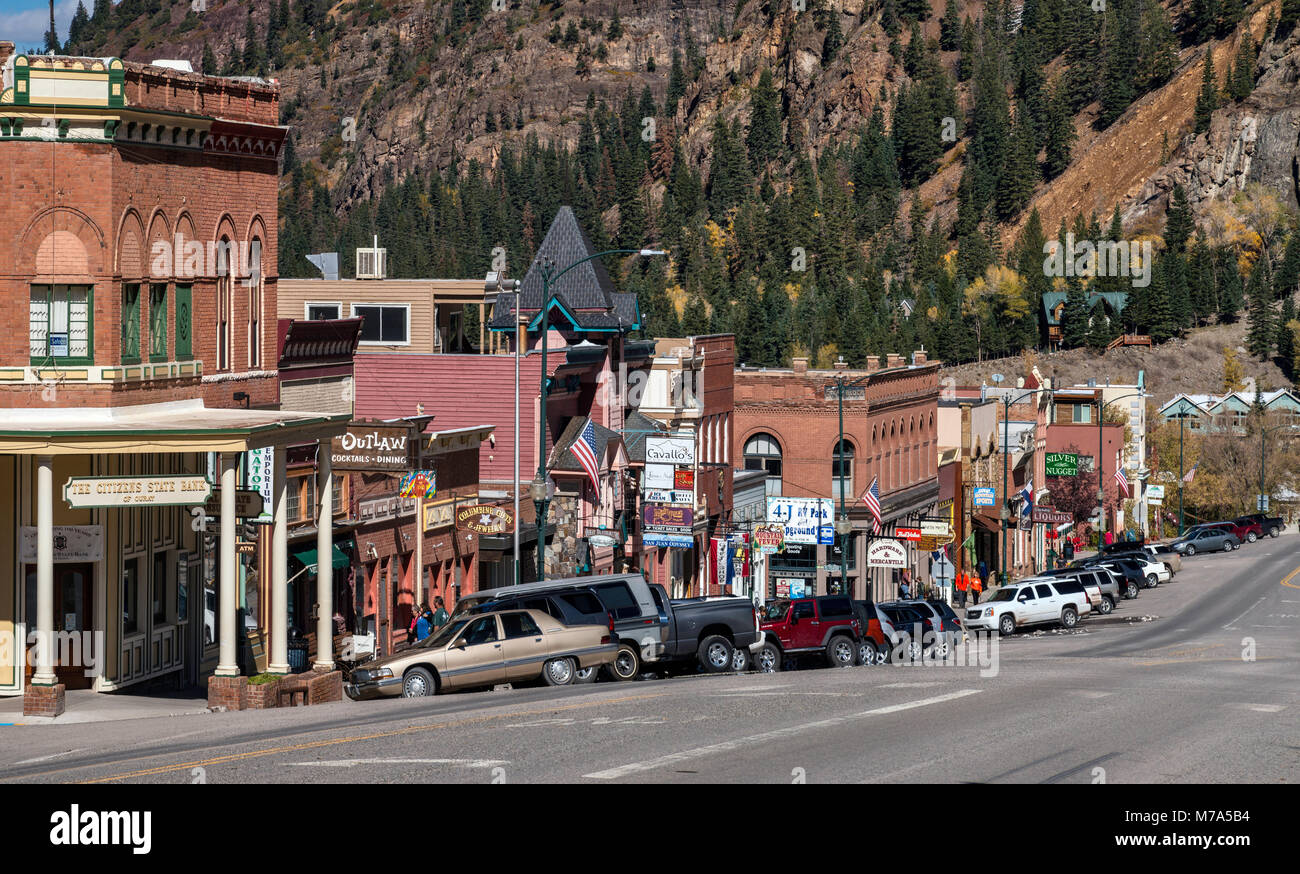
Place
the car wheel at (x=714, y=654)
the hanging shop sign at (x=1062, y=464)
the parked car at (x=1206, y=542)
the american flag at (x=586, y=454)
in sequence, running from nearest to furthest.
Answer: the car wheel at (x=714, y=654), the american flag at (x=586, y=454), the hanging shop sign at (x=1062, y=464), the parked car at (x=1206, y=542)

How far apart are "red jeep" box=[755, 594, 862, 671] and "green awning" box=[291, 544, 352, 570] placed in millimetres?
9294

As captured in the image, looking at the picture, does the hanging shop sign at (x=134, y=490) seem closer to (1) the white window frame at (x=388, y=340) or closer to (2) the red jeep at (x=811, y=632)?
(2) the red jeep at (x=811, y=632)

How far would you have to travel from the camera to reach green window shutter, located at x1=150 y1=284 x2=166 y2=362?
29.9m

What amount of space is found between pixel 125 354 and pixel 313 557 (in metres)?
9.78

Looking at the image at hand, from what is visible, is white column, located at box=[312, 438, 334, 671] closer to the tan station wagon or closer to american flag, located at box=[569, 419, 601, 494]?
the tan station wagon

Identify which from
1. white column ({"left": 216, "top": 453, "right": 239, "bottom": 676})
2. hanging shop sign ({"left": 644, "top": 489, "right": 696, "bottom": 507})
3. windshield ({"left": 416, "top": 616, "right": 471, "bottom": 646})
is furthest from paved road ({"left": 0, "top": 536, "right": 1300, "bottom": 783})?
hanging shop sign ({"left": 644, "top": 489, "right": 696, "bottom": 507})

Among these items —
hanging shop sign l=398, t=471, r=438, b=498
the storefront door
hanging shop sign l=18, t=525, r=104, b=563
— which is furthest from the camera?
hanging shop sign l=398, t=471, r=438, b=498

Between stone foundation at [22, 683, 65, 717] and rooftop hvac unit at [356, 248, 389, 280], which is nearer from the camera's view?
stone foundation at [22, 683, 65, 717]

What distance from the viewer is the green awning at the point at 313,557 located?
122 feet

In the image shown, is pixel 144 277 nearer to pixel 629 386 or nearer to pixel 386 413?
pixel 386 413

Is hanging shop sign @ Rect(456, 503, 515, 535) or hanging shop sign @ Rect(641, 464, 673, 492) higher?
hanging shop sign @ Rect(641, 464, 673, 492)

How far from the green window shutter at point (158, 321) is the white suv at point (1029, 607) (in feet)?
103

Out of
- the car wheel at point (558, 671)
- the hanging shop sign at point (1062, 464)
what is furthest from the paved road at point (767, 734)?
the hanging shop sign at point (1062, 464)

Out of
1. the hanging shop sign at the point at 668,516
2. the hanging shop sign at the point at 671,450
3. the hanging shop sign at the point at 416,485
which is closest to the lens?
the hanging shop sign at the point at 416,485
